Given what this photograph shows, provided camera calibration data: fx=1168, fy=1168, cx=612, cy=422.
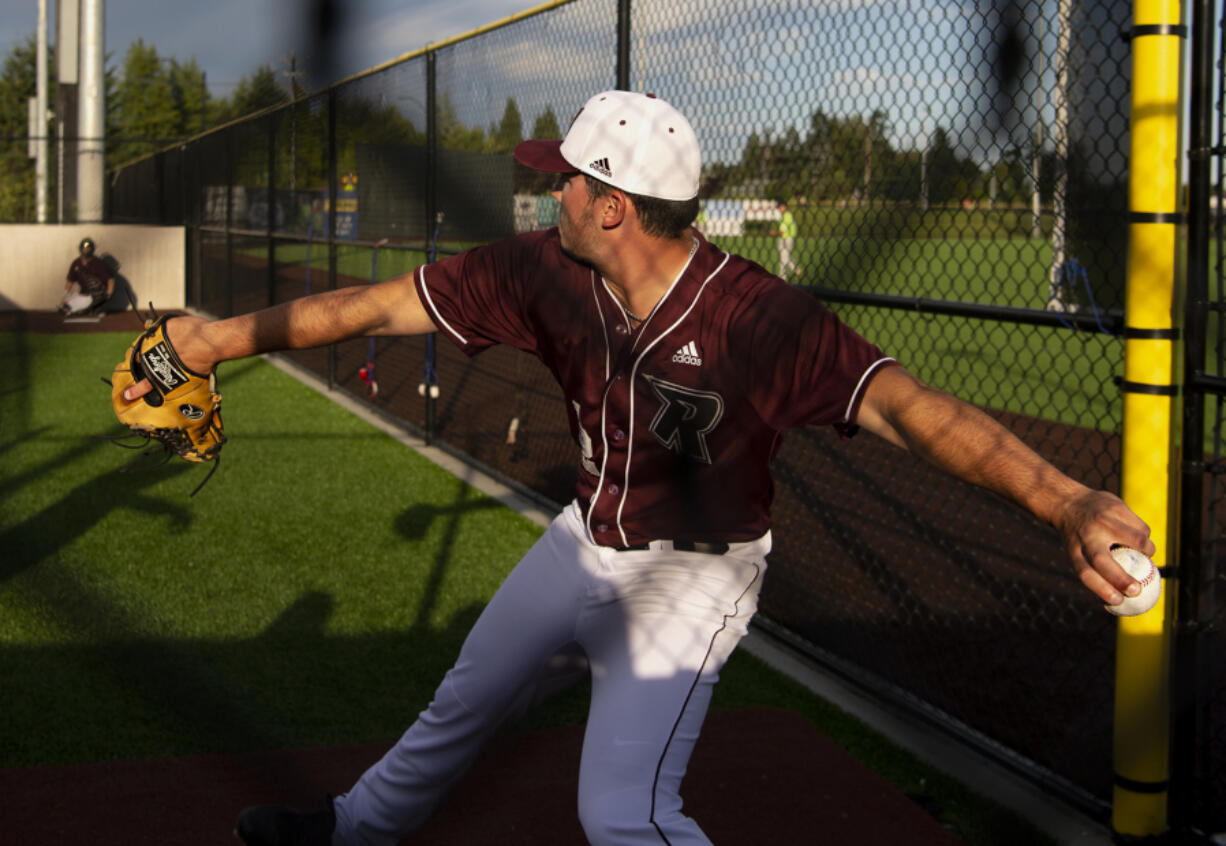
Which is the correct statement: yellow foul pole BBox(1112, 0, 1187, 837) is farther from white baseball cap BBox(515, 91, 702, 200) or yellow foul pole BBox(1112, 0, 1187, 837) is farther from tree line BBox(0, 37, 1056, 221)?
white baseball cap BBox(515, 91, 702, 200)

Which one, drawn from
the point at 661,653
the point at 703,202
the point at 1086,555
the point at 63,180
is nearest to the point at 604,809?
the point at 661,653

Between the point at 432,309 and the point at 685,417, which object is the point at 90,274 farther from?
the point at 685,417

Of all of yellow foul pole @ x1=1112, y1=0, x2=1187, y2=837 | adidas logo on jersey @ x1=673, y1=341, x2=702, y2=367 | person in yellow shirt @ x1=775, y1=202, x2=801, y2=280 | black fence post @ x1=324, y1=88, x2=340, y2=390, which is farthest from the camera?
black fence post @ x1=324, y1=88, x2=340, y2=390

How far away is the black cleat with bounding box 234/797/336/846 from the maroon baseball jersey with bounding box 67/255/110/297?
1739cm

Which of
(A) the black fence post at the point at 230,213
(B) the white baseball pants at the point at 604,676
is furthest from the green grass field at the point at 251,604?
(A) the black fence post at the point at 230,213

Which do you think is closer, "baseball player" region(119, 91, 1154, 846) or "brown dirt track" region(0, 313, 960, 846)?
"baseball player" region(119, 91, 1154, 846)

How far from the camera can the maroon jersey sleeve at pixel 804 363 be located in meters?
2.41

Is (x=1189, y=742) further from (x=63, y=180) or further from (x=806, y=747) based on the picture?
(x=63, y=180)

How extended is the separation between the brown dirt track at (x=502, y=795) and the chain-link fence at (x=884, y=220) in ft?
1.97

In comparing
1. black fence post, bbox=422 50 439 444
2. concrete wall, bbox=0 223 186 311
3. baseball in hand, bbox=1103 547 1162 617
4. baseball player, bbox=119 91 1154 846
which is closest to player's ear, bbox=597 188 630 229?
baseball player, bbox=119 91 1154 846

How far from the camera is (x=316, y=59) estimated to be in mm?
4289

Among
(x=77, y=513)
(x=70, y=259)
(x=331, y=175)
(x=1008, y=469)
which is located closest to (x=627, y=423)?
(x=1008, y=469)

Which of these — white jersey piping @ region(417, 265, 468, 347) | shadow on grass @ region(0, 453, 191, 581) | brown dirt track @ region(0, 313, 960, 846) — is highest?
white jersey piping @ region(417, 265, 468, 347)

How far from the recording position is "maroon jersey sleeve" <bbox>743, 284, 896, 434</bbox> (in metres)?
2.41
